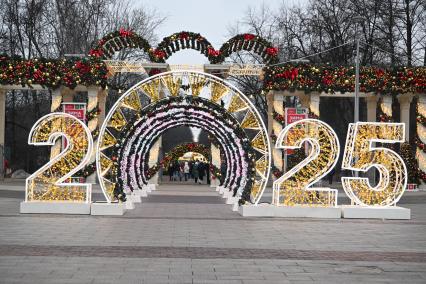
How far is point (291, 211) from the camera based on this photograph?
67.4 ft

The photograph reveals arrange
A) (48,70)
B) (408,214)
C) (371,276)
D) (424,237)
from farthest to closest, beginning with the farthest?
(48,70), (408,214), (424,237), (371,276)

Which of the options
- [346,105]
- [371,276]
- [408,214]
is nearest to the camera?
[371,276]

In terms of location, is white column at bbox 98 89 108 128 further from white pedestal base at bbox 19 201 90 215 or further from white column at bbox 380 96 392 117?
white pedestal base at bbox 19 201 90 215

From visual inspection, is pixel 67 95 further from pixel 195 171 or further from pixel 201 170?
pixel 195 171

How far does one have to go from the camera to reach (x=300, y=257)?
12320 millimetres

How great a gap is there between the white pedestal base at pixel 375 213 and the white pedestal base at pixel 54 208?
23.9 ft

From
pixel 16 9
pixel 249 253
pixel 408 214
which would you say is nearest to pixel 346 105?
pixel 16 9

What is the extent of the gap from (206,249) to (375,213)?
8907 millimetres

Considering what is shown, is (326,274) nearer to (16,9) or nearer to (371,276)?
(371,276)

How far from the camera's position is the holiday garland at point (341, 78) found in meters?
36.0

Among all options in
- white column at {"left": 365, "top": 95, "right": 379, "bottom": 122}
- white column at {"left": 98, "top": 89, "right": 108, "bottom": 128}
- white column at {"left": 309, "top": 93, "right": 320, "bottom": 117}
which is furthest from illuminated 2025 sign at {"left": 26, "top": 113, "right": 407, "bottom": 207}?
white column at {"left": 365, "top": 95, "right": 379, "bottom": 122}

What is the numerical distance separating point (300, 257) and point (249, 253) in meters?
0.92

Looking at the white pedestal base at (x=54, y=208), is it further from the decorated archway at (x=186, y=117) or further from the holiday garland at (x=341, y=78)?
the holiday garland at (x=341, y=78)

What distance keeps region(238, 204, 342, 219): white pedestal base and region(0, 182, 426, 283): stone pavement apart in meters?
0.42
